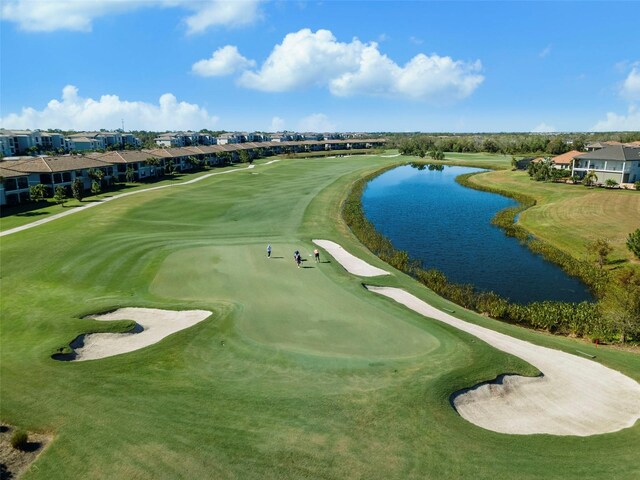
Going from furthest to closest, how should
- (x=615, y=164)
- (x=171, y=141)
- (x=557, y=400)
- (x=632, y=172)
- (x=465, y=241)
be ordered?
(x=171, y=141)
(x=615, y=164)
(x=632, y=172)
(x=465, y=241)
(x=557, y=400)

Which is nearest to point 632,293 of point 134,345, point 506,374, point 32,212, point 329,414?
point 506,374

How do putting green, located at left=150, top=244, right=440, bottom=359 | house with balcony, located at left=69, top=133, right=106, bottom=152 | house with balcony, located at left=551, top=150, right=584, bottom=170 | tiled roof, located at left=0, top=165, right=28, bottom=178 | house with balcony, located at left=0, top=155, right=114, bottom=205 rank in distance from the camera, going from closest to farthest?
putting green, located at left=150, top=244, right=440, bottom=359 < tiled roof, located at left=0, top=165, right=28, bottom=178 < house with balcony, located at left=0, top=155, right=114, bottom=205 < house with balcony, located at left=551, top=150, right=584, bottom=170 < house with balcony, located at left=69, top=133, right=106, bottom=152

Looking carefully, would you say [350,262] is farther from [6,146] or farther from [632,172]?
[6,146]

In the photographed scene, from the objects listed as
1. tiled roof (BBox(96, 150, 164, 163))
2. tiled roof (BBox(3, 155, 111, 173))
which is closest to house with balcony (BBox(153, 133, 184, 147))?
tiled roof (BBox(96, 150, 164, 163))

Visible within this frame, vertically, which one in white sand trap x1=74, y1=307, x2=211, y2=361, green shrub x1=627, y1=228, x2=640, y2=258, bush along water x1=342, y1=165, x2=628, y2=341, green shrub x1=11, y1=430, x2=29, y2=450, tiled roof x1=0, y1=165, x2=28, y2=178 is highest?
tiled roof x1=0, y1=165, x2=28, y2=178

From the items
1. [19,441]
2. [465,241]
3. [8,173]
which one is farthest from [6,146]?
[19,441]

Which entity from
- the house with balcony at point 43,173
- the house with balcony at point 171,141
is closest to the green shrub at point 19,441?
the house with balcony at point 43,173

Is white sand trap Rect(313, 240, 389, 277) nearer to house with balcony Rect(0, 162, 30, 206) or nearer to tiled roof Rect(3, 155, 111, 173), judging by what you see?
house with balcony Rect(0, 162, 30, 206)
